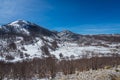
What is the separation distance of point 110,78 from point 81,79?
388 cm

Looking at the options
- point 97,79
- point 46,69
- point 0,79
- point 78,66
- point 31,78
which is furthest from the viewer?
point 78,66

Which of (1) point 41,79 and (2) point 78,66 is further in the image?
(2) point 78,66

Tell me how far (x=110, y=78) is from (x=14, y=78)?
16090 millimetres

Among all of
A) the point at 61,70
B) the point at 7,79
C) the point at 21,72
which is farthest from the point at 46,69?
the point at 7,79

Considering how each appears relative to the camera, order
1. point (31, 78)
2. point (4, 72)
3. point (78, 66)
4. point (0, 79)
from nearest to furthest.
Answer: point (0, 79) < point (31, 78) < point (4, 72) < point (78, 66)

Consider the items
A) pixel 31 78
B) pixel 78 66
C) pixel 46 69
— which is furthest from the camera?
pixel 78 66

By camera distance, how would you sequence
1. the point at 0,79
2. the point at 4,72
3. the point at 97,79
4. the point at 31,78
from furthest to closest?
the point at 4,72 < the point at 31,78 < the point at 0,79 < the point at 97,79

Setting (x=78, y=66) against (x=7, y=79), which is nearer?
(x=7, y=79)

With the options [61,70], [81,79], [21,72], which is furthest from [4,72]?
[81,79]

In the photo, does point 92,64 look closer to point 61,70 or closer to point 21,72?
point 61,70

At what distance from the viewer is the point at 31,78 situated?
39.7 meters

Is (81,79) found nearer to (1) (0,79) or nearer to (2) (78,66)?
(1) (0,79)

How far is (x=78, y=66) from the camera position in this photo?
5784 centimetres

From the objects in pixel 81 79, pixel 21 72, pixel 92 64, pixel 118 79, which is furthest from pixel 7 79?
pixel 92 64
